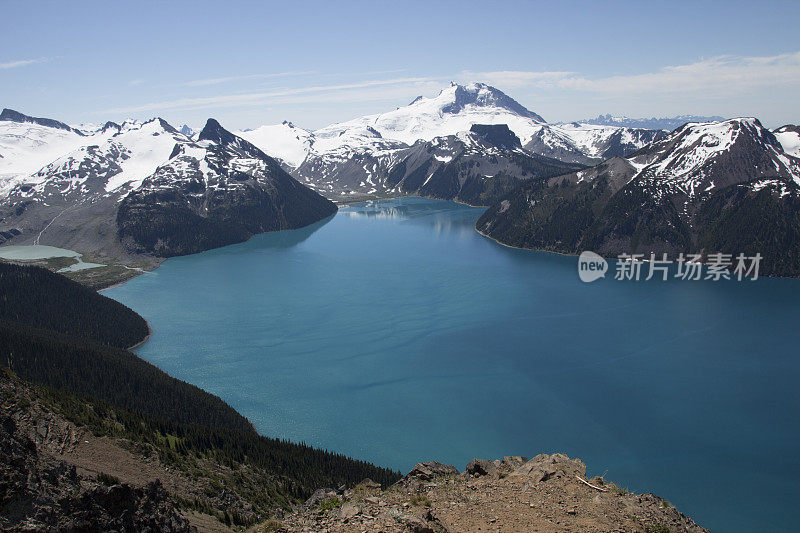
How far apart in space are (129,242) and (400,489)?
129 metres

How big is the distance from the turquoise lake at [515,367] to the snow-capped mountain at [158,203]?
124 ft

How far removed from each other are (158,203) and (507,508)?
153215 millimetres

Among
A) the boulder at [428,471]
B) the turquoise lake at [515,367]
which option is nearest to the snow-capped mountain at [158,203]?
the turquoise lake at [515,367]

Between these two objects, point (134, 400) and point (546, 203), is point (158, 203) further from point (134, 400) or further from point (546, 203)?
point (134, 400)

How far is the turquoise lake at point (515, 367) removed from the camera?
4075 cm

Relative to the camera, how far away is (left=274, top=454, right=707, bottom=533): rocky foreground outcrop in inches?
564

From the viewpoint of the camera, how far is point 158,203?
14750cm

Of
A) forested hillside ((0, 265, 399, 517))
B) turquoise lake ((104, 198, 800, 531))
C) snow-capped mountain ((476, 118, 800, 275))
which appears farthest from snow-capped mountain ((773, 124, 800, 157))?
forested hillside ((0, 265, 399, 517))

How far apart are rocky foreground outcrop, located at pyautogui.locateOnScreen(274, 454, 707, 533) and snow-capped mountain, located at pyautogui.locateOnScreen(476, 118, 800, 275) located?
10099cm

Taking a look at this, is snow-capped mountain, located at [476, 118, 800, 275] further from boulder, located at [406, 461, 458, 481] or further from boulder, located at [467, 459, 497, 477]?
boulder, located at [406, 461, 458, 481]

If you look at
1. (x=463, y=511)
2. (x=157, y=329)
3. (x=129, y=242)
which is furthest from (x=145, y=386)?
(x=129, y=242)

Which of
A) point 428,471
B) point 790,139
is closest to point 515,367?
point 428,471

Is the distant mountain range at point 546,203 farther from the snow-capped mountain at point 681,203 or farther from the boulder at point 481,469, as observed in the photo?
the boulder at point 481,469

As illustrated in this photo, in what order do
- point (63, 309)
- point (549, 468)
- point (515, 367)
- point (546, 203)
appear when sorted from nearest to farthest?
point (549, 468) < point (515, 367) < point (63, 309) < point (546, 203)
